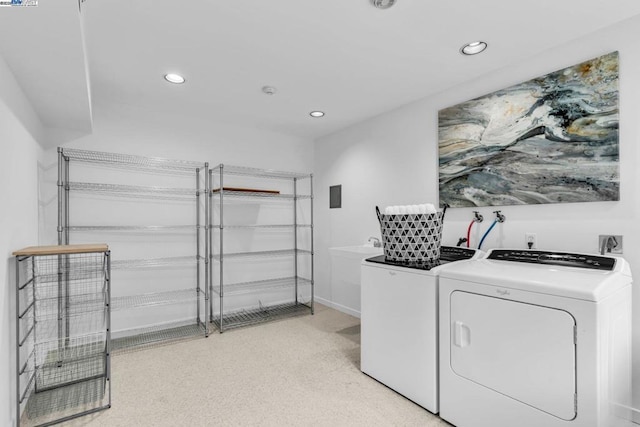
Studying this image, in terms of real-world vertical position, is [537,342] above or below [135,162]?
below

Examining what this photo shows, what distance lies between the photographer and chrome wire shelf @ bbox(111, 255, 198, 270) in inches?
115

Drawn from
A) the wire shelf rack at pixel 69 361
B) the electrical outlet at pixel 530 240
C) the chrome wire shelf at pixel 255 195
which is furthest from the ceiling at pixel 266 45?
the wire shelf rack at pixel 69 361

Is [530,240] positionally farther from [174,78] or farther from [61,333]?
[61,333]

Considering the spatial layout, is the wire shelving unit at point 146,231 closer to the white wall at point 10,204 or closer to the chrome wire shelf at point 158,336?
the chrome wire shelf at point 158,336

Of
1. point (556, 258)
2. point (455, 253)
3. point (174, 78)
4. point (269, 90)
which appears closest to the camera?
point (556, 258)

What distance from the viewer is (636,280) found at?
1740 mm

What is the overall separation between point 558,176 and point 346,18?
5.36ft

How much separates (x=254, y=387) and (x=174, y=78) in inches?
92.2

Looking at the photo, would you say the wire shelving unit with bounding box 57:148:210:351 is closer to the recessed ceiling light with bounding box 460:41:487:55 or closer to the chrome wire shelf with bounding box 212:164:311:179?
the chrome wire shelf with bounding box 212:164:311:179

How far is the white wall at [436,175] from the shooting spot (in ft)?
5.83

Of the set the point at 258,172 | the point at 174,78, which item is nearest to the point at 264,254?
the point at 258,172

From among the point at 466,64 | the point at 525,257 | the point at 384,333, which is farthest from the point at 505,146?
the point at 384,333

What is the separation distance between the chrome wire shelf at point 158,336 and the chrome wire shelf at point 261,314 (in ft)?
0.83

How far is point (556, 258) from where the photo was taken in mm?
1827
